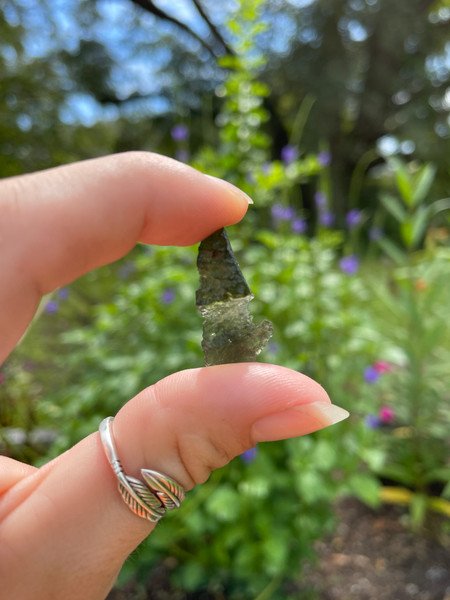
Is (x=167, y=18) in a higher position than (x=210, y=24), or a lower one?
higher

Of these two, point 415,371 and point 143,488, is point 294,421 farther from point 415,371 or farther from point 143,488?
point 415,371

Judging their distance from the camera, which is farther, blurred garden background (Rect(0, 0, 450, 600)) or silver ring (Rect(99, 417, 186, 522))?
blurred garden background (Rect(0, 0, 450, 600))

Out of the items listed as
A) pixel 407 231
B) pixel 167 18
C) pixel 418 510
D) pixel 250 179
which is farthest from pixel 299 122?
pixel 167 18

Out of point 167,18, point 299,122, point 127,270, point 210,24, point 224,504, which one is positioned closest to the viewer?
point 224,504

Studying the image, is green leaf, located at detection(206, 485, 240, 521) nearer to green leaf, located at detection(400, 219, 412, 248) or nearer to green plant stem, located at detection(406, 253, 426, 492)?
green plant stem, located at detection(406, 253, 426, 492)

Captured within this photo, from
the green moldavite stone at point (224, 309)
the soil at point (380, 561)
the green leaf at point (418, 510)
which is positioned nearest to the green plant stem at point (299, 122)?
the green moldavite stone at point (224, 309)

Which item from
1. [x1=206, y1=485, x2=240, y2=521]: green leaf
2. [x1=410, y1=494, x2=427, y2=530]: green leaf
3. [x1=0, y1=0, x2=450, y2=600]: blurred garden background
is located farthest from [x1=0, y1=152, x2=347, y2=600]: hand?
[x1=410, y1=494, x2=427, y2=530]: green leaf

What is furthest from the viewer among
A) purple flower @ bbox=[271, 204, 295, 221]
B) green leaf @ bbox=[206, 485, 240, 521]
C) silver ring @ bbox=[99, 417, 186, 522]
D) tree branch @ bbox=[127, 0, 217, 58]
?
tree branch @ bbox=[127, 0, 217, 58]
